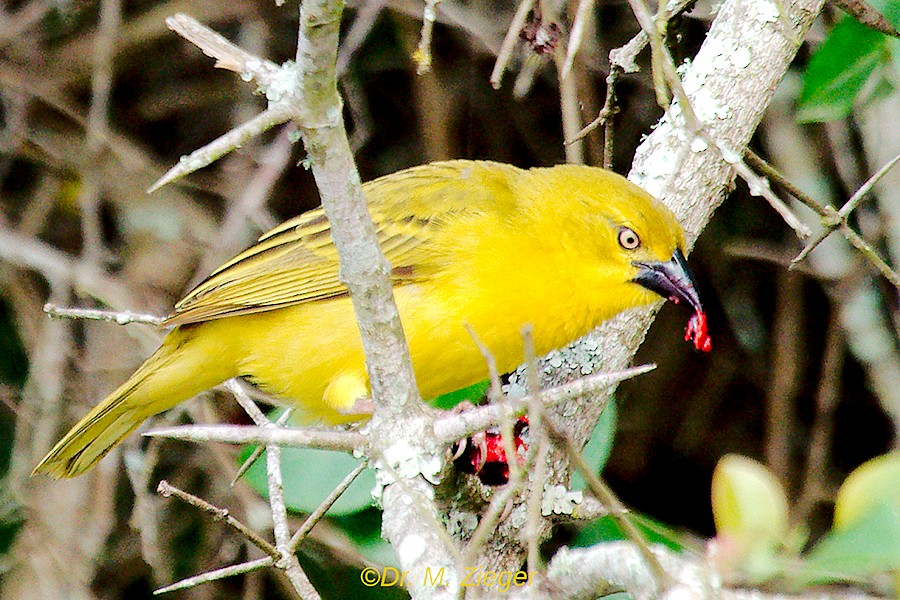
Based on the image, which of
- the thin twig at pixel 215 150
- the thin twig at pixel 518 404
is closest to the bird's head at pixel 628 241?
the thin twig at pixel 518 404

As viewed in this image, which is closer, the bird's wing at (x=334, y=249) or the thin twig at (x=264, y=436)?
the thin twig at (x=264, y=436)

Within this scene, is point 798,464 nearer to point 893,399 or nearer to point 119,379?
point 893,399

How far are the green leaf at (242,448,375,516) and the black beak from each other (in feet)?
3.24

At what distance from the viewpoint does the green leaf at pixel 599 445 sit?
3195 mm

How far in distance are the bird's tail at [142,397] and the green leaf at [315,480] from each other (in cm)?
35

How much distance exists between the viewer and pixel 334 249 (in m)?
3.50

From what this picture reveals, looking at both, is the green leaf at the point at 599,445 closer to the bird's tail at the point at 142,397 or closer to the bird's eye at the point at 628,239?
the bird's eye at the point at 628,239

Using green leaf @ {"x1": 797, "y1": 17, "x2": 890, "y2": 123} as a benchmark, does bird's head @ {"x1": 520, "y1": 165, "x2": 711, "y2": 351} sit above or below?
below

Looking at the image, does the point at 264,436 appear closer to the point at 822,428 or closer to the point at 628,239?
the point at 628,239

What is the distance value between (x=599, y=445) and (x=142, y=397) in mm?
1460

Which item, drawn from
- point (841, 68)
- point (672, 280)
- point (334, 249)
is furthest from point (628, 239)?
point (334, 249)

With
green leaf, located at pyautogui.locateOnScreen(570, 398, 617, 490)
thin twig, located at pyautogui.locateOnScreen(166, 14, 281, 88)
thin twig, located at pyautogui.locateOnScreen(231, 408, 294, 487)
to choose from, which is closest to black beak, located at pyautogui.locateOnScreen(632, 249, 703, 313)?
green leaf, located at pyautogui.locateOnScreen(570, 398, 617, 490)

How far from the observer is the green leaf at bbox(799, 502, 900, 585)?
4.53 ft

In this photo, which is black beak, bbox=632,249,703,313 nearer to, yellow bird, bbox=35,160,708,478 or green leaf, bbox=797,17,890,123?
yellow bird, bbox=35,160,708,478
